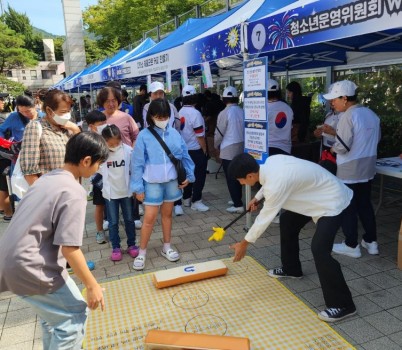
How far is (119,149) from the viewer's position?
348 cm

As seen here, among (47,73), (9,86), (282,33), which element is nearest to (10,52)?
(9,86)

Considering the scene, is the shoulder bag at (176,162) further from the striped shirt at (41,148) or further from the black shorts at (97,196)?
the black shorts at (97,196)

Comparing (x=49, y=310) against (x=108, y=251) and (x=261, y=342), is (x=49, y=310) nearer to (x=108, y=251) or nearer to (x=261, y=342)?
(x=261, y=342)

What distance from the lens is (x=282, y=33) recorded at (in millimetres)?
3010

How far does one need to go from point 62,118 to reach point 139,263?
1514mm

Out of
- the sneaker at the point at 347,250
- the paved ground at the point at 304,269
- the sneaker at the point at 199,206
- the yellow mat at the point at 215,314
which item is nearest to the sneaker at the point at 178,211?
the paved ground at the point at 304,269

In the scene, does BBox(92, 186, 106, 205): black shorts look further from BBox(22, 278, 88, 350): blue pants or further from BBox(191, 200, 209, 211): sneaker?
BBox(22, 278, 88, 350): blue pants

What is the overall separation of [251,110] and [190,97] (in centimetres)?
127

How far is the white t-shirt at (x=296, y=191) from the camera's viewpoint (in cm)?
232

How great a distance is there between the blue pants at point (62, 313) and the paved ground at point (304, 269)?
94cm

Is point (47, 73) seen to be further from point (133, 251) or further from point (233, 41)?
point (133, 251)

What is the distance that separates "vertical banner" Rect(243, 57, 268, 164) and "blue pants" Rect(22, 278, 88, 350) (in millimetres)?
2479

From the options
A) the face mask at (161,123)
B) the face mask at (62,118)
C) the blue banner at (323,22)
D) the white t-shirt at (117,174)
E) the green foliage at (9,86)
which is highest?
the green foliage at (9,86)

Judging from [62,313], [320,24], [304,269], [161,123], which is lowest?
[304,269]
